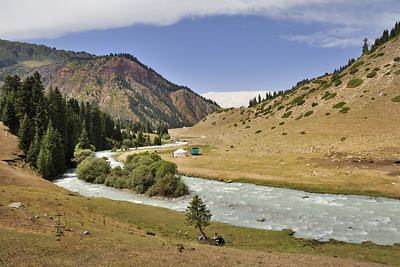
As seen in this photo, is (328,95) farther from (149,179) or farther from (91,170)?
(91,170)

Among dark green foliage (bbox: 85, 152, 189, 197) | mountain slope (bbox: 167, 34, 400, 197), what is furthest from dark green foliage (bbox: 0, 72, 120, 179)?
mountain slope (bbox: 167, 34, 400, 197)

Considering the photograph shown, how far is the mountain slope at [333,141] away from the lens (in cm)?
5512

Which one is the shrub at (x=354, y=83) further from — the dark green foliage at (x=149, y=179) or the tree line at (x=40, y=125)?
the tree line at (x=40, y=125)

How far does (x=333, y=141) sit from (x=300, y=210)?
5634 centimetres

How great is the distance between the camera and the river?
31.1 meters

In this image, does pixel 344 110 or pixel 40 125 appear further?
pixel 344 110

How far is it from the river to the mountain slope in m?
5.92

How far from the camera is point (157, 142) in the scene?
18250 cm

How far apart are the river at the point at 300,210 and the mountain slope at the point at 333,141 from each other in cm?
592

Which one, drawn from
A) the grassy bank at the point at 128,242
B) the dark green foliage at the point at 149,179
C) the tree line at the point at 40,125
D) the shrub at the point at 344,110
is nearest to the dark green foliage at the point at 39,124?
the tree line at the point at 40,125

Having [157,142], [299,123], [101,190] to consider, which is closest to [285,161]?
[299,123]

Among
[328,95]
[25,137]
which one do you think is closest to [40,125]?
[25,137]

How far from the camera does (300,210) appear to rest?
39.9 meters

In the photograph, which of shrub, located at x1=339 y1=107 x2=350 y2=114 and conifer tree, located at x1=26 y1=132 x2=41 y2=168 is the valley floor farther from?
shrub, located at x1=339 y1=107 x2=350 y2=114
